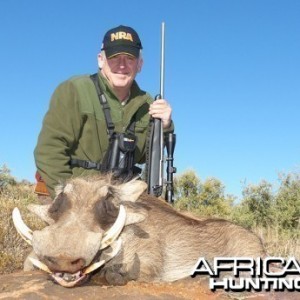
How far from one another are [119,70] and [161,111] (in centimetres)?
71

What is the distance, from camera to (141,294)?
408 centimetres

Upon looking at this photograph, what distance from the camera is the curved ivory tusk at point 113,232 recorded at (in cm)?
411

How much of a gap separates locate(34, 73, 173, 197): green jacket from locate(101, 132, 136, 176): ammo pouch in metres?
0.24

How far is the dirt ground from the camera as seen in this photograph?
3.99 m

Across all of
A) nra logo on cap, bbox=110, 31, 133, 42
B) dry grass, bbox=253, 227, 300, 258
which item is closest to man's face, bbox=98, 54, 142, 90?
nra logo on cap, bbox=110, 31, 133, 42

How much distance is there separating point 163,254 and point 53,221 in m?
1.14

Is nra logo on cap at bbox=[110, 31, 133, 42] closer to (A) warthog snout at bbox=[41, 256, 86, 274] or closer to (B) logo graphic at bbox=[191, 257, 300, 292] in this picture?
(B) logo graphic at bbox=[191, 257, 300, 292]

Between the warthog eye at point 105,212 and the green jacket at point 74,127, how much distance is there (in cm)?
176

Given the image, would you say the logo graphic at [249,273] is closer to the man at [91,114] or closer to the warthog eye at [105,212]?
the warthog eye at [105,212]

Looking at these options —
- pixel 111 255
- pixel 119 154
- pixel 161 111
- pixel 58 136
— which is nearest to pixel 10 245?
pixel 58 136

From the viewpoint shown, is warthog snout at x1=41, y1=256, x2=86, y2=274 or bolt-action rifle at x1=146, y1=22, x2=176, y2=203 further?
bolt-action rifle at x1=146, y1=22, x2=176, y2=203

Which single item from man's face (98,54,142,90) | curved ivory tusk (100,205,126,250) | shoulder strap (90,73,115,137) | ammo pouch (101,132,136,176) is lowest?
curved ivory tusk (100,205,126,250)

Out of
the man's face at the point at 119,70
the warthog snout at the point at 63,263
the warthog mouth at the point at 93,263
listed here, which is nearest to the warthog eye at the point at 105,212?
the warthog mouth at the point at 93,263

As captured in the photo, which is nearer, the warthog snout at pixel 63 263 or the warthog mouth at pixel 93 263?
the warthog snout at pixel 63 263
